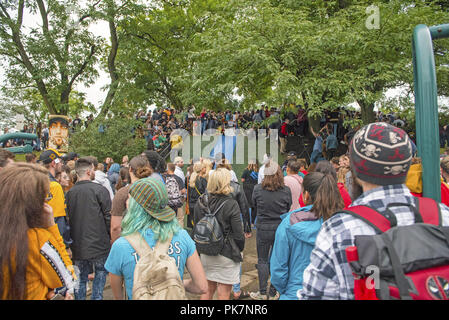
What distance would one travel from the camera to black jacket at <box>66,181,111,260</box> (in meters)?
3.87

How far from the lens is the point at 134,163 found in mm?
4250

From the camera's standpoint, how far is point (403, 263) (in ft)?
3.86

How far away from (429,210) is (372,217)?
25cm

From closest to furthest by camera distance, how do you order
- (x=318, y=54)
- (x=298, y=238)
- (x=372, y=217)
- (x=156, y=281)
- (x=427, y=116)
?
(x=372, y=217) → (x=427, y=116) → (x=156, y=281) → (x=298, y=238) → (x=318, y=54)

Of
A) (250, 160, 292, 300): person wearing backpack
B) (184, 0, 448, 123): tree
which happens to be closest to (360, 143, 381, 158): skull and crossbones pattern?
(250, 160, 292, 300): person wearing backpack

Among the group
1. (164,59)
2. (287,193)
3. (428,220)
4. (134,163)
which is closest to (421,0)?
(287,193)

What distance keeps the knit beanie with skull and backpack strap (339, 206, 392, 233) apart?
0.15 metres

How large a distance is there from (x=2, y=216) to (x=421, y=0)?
13085 mm

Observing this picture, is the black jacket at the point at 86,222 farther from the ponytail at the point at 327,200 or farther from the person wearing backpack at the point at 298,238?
the ponytail at the point at 327,200

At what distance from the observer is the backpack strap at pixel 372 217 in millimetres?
1300

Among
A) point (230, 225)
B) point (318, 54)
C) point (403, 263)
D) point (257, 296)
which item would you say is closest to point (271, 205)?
point (230, 225)

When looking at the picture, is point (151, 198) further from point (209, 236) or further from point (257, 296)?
point (257, 296)

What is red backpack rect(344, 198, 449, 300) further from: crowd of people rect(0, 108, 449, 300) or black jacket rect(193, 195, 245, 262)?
black jacket rect(193, 195, 245, 262)

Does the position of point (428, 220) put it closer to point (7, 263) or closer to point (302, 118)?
point (7, 263)
